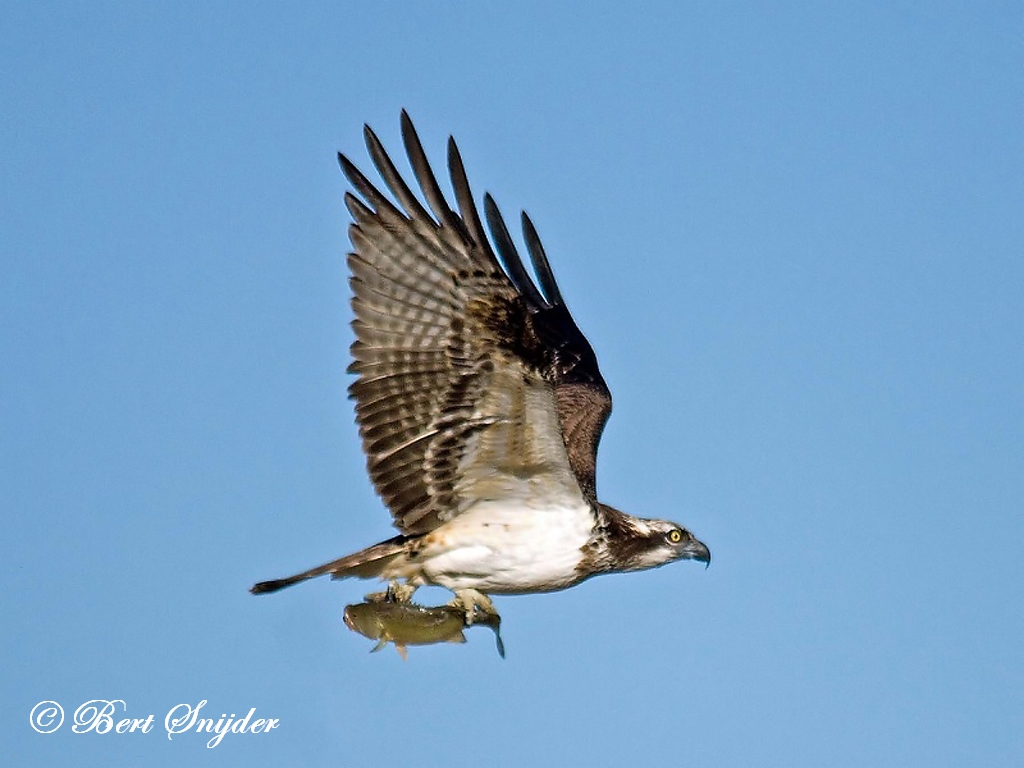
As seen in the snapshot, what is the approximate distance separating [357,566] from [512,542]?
921 millimetres

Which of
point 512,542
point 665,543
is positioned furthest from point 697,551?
point 512,542

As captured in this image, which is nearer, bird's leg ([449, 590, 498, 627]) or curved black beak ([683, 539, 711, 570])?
bird's leg ([449, 590, 498, 627])

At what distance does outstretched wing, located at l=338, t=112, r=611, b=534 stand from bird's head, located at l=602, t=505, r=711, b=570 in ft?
0.98

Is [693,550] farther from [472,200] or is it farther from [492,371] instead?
[472,200]

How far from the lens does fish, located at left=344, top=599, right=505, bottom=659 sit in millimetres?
8273

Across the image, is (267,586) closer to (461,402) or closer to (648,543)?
(461,402)

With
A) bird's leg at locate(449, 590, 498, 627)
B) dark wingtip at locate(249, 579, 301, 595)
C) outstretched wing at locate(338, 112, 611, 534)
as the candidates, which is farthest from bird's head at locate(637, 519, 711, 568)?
dark wingtip at locate(249, 579, 301, 595)

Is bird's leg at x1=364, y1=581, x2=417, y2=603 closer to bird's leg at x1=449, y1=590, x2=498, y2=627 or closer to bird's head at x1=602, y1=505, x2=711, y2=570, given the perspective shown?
bird's leg at x1=449, y1=590, x2=498, y2=627

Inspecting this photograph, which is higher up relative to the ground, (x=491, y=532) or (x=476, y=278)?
(x=476, y=278)

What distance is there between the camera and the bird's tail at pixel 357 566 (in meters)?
8.75

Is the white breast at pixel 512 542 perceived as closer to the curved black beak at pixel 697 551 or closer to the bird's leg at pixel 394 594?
the bird's leg at pixel 394 594

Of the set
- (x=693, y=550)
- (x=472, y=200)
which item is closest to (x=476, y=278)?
(x=472, y=200)

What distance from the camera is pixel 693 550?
9789 mm

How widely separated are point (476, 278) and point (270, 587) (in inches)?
82.6
